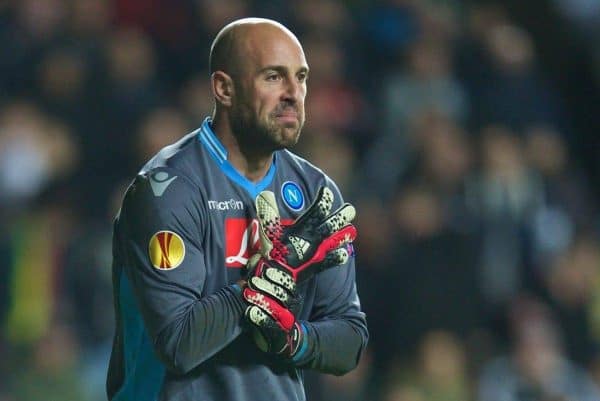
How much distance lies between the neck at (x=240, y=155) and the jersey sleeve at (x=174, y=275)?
0.19 meters

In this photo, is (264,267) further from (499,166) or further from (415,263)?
(499,166)

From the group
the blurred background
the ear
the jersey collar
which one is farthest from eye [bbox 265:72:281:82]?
the blurred background

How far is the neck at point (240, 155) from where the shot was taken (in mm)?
3693

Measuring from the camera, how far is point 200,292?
3521 mm

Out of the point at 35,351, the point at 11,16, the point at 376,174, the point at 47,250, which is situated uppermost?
the point at 11,16

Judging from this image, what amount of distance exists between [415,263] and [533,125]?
213cm

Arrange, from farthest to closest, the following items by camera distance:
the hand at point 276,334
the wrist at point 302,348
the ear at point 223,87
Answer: the ear at point 223,87 → the wrist at point 302,348 → the hand at point 276,334

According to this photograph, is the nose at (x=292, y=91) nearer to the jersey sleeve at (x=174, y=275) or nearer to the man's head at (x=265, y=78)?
the man's head at (x=265, y=78)

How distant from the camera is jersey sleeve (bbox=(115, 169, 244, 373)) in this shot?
11.2 ft

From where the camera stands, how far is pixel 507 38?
1016 centimetres

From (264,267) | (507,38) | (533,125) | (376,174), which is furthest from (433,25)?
(264,267)

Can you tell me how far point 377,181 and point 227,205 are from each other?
534 centimetres

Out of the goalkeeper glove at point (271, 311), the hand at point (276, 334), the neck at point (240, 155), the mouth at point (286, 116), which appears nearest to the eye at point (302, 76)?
the mouth at point (286, 116)

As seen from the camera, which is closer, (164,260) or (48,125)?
(164,260)
